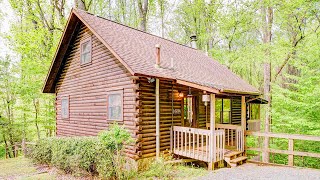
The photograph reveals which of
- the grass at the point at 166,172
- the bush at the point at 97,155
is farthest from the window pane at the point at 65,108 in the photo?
the grass at the point at 166,172

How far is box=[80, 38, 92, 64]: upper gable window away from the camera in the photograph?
10914 millimetres

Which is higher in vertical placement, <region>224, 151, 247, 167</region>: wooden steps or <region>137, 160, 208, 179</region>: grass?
<region>224, 151, 247, 167</region>: wooden steps

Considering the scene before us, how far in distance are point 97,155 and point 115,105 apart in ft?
8.29

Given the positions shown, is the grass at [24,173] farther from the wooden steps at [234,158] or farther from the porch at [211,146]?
the wooden steps at [234,158]

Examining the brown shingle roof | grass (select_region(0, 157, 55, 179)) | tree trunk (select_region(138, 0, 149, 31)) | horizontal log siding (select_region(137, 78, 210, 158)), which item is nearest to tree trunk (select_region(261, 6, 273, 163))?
the brown shingle roof

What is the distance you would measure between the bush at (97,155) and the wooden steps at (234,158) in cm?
345

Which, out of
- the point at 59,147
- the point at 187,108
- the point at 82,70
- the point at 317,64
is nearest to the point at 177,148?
the point at 187,108

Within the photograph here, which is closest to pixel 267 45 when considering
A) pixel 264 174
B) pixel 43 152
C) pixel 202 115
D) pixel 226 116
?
pixel 226 116

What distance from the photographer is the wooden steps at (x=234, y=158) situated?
8445mm

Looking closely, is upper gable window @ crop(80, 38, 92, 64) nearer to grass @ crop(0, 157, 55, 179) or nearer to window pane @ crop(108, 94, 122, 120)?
window pane @ crop(108, 94, 122, 120)

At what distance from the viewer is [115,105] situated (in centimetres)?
930

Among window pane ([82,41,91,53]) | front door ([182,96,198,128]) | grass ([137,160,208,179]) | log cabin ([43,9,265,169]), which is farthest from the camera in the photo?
window pane ([82,41,91,53])

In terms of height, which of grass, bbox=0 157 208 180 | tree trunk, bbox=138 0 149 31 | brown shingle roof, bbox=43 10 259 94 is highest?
tree trunk, bbox=138 0 149 31

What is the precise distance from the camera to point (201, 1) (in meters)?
21.6
